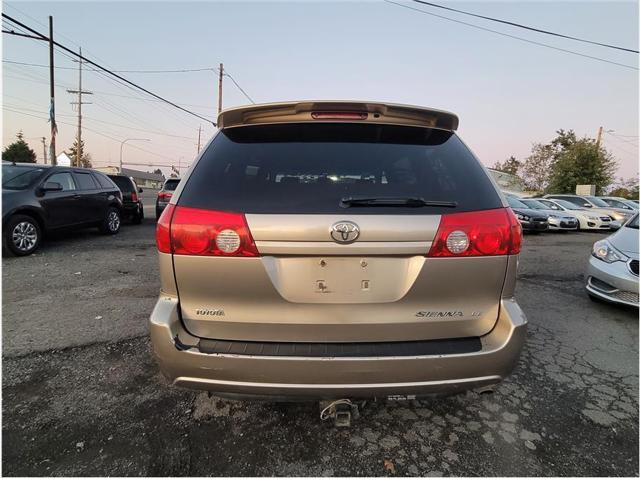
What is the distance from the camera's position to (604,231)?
50.9 ft

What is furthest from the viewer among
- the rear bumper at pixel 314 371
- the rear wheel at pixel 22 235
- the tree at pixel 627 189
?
the tree at pixel 627 189

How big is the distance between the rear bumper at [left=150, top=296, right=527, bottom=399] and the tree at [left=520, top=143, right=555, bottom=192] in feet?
184

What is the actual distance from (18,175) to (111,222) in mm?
2521

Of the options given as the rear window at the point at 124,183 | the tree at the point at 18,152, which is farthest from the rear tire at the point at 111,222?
the tree at the point at 18,152

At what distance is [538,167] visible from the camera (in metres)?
51.2

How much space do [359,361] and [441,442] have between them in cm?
89

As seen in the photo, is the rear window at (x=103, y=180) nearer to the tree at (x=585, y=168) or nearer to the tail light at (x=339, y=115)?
the tail light at (x=339, y=115)

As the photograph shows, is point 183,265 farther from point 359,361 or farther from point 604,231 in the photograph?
point 604,231

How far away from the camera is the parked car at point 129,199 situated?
11.5 metres

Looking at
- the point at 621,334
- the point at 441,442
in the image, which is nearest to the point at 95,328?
the point at 441,442

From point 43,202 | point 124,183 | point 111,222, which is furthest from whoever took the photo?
point 124,183

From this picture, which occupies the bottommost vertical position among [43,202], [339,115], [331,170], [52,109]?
[43,202]

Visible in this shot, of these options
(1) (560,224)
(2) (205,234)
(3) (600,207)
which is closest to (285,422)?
(2) (205,234)

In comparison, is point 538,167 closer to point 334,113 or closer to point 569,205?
point 569,205
